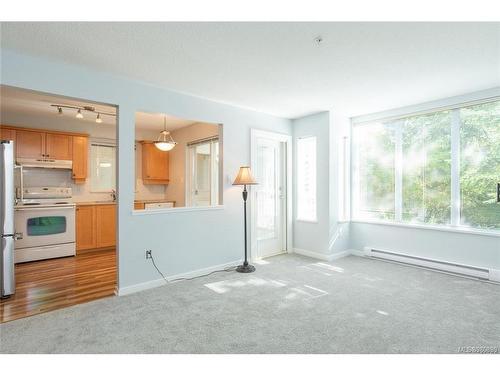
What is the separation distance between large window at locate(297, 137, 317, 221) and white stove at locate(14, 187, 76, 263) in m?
4.10

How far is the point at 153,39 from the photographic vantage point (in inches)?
90.0

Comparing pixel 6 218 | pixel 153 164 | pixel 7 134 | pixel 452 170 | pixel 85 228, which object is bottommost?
pixel 85 228

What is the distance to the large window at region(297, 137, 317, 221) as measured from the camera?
4.87 m

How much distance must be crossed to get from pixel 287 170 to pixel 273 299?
103 inches

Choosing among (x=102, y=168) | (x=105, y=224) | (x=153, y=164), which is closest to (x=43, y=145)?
(x=102, y=168)

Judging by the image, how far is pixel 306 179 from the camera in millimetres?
4973

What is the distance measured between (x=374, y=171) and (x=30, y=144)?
19.7 ft

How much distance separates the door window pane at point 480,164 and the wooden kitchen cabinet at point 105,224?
19.4 feet

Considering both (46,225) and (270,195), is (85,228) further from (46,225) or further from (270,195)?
(270,195)

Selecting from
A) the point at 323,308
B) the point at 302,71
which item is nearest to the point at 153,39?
the point at 302,71

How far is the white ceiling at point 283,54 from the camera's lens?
7.03ft

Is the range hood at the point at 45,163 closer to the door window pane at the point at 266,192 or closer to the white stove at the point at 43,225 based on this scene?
the white stove at the point at 43,225
